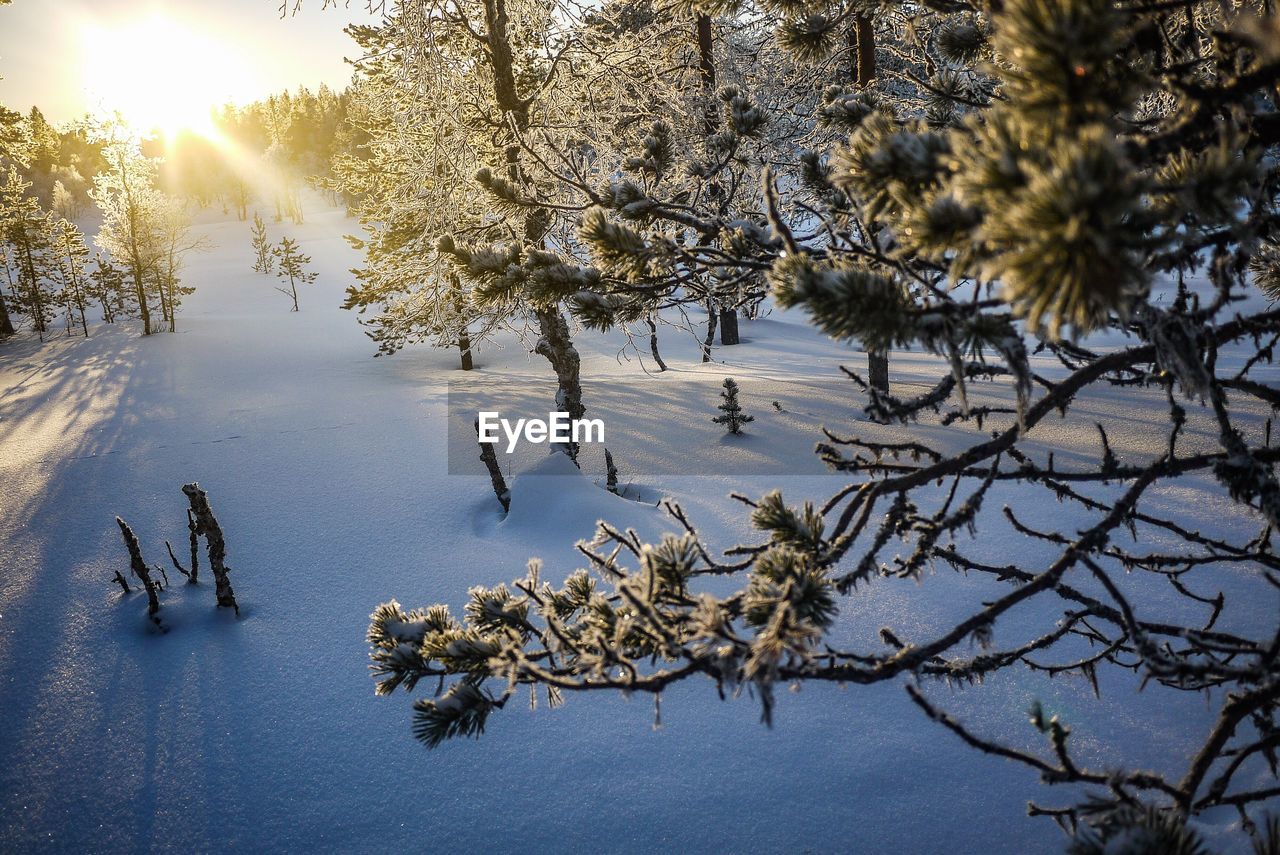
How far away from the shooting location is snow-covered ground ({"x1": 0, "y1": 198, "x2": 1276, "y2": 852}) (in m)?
3.11

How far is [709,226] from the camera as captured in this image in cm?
217

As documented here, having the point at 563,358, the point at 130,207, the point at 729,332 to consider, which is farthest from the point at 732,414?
the point at 130,207

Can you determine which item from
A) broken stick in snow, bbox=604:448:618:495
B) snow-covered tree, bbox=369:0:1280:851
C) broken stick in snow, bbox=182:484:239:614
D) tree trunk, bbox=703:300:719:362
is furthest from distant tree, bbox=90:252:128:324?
snow-covered tree, bbox=369:0:1280:851

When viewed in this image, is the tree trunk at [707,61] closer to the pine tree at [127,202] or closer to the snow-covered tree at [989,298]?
the snow-covered tree at [989,298]

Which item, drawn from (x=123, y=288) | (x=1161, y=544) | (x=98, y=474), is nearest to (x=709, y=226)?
(x=1161, y=544)

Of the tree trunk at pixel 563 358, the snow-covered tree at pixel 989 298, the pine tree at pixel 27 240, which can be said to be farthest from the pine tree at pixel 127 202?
the snow-covered tree at pixel 989 298

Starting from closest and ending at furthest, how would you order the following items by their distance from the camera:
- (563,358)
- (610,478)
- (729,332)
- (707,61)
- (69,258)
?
(610,478)
(563,358)
(707,61)
(729,332)
(69,258)

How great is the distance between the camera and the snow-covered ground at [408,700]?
10.2 feet

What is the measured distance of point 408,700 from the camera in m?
3.99

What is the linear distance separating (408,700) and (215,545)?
2.19 m

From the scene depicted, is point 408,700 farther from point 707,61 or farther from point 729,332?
A: point 729,332

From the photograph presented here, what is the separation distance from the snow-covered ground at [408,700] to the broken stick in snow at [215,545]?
23 cm

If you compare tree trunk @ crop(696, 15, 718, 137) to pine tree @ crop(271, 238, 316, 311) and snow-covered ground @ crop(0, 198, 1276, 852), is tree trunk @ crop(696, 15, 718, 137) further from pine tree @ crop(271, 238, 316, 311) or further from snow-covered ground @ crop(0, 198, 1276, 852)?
pine tree @ crop(271, 238, 316, 311)

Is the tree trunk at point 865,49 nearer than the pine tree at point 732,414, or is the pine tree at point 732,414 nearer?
the tree trunk at point 865,49
